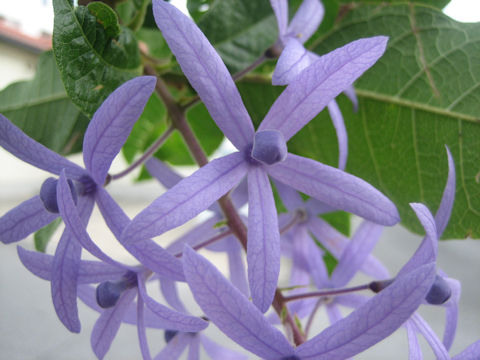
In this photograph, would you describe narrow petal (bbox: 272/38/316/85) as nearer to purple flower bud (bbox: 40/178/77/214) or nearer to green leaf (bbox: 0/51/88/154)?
purple flower bud (bbox: 40/178/77/214)

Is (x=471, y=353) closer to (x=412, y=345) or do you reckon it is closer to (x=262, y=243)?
(x=412, y=345)

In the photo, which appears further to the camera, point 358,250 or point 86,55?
point 358,250

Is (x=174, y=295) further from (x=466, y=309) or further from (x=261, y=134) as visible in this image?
(x=466, y=309)

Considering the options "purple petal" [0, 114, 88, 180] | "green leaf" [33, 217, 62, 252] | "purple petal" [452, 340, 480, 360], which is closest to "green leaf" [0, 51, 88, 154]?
"green leaf" [33, 217, 62, 252]

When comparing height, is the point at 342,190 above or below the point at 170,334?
above

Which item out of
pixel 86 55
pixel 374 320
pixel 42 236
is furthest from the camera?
pixel 42 236

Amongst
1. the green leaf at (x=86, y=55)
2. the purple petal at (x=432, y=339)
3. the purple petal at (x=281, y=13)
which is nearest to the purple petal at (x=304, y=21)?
the purple petal at (x=281, y=13)

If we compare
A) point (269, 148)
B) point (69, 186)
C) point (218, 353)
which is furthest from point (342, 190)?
point (218, 353)
